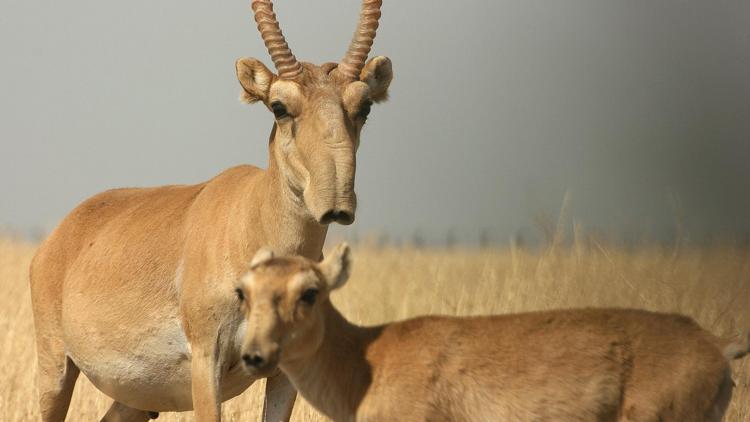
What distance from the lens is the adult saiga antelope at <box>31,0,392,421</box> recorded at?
858cm

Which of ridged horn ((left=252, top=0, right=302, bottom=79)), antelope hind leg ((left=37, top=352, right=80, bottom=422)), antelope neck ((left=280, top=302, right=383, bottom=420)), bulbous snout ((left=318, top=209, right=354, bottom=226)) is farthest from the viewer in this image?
antelope hind leg ((left=37, top=352, right=80, bottom=422))

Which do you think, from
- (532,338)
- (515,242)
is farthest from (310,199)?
(515,242)

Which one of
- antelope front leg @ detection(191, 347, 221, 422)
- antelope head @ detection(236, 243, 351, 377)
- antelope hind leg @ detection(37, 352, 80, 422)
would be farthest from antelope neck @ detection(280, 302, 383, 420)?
antelope hind leg @ detection(37, 352, 80, 422)

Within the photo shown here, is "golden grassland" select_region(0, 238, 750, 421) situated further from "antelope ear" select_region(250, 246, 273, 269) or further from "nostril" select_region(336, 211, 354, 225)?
"antelope ear" select_region(250, 246, 273, 269)

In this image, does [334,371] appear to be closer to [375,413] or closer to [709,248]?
[375,413]

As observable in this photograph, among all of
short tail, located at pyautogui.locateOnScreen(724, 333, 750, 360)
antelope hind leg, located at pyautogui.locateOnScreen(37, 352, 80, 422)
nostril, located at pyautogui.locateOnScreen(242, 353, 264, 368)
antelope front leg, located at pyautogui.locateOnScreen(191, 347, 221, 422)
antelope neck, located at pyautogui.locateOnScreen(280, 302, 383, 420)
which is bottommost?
antelope hind leg, located at pyautogui.locateOnScreen(37, 352, 80, 422)

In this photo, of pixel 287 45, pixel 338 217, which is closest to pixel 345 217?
pixel 338 217

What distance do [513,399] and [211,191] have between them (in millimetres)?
3416

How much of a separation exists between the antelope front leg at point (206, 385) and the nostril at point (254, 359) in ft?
6.90

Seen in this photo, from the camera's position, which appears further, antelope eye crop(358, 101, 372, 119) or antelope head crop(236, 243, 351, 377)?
antelope eye crop(358, 101, 372, 119)

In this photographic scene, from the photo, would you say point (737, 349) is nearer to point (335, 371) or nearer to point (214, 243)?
point (335, 371)

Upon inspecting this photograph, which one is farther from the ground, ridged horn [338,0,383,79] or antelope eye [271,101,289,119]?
ridged horn [338,0,383,79]

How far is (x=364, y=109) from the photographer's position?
8.79 m

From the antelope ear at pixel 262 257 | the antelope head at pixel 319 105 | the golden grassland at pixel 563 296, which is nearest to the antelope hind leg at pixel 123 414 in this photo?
the golden grassland at pixel 563 296
